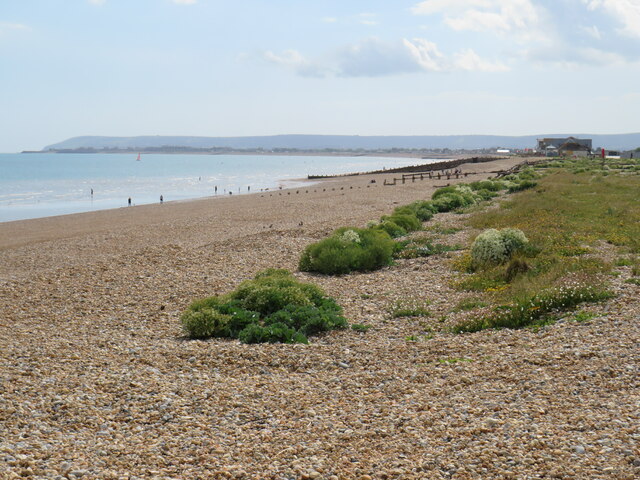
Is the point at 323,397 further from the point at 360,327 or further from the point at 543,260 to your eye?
the point at 543,260

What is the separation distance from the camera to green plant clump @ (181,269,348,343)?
32.6 ft

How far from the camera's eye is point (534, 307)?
10.2 meters

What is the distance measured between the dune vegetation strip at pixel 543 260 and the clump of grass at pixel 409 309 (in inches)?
37.2

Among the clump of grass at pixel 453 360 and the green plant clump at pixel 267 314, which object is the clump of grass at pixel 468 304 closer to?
the green plant clump at pixel 267 314

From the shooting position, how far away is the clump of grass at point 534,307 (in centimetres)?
986

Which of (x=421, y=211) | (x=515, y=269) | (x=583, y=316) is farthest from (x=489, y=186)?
(x=583, y=316)

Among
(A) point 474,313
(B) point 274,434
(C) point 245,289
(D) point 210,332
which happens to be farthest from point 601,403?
(C) point 245,289

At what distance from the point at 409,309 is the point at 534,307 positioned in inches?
84.2

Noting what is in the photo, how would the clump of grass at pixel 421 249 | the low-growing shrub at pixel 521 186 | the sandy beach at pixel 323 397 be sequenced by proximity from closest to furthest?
1. the sandy beach at pixel 323 397
2. the clump of grass at pixel 421 249
3. the low-growing shrub at pixel 521 186

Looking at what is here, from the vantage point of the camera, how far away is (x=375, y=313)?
37.0 feet

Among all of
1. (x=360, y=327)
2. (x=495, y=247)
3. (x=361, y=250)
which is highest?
(x=495, y=247)

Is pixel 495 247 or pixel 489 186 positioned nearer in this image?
pixel 495 247

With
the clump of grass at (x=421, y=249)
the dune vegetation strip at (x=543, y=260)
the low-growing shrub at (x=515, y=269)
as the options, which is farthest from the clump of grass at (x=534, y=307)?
the clump of grass at (x=421, y=249)

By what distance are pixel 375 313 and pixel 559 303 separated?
10.3 ft
